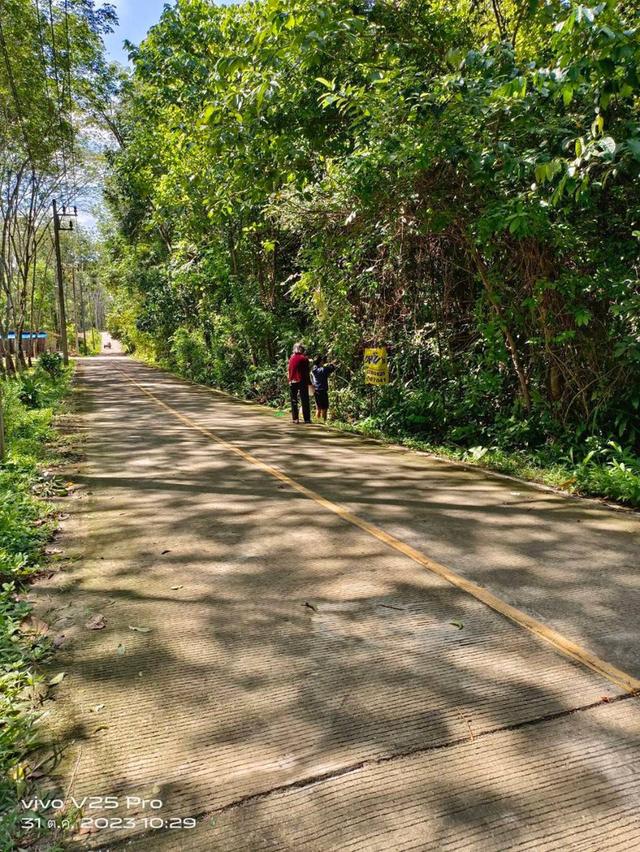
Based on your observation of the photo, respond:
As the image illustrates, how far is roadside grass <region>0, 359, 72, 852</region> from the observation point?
260cm

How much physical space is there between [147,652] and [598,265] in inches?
271

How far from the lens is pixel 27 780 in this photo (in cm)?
259

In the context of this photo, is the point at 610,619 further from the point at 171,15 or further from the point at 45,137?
the point at 45,137

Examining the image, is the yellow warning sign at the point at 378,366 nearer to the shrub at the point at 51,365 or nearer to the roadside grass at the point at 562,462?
the roadside grass at the point at 562,462

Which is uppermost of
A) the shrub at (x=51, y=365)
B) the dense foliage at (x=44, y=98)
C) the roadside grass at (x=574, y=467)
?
the dense foliage at (x=44, y=98)

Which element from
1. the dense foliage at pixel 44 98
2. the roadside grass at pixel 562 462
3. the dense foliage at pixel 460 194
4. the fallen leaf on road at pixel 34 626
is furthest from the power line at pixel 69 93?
the fallen leaf on road at pixel 34 626

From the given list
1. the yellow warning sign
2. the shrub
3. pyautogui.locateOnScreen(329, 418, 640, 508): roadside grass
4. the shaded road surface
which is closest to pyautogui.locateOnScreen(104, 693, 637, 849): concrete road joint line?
the shaded road surface

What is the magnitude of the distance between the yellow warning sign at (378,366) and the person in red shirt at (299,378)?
2.04 meters

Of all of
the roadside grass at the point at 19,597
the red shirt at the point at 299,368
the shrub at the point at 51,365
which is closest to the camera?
the roadside grass at the point at 19,597

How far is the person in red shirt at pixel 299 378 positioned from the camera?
13.9m

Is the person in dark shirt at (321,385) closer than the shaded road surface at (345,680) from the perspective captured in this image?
No

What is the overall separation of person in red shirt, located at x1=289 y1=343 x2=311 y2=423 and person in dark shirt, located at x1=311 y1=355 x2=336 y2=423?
0.22 m

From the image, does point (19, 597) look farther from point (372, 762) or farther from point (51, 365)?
point (51, 365)

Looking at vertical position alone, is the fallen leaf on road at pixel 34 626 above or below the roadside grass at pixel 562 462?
below
